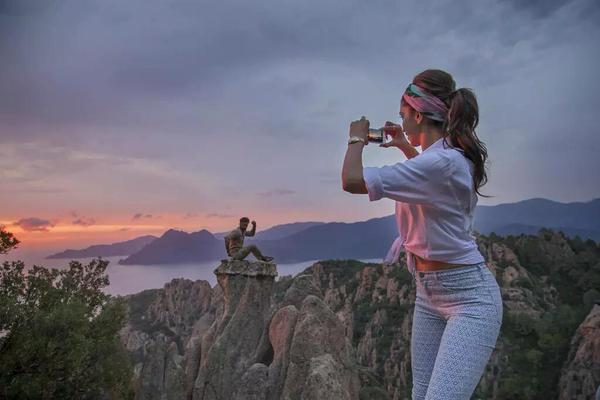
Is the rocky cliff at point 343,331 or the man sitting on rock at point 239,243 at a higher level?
the man sitting on rock at point 239,243

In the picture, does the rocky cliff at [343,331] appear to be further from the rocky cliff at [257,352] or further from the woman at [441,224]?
the woman at [441,224]

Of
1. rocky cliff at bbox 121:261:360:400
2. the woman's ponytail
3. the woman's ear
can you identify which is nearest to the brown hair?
the woman's ponytail

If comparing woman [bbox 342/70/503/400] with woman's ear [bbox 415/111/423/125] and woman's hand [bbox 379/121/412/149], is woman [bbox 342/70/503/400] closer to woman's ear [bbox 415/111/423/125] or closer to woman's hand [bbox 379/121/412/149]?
woman's ear [bbox 415/111/423/125]

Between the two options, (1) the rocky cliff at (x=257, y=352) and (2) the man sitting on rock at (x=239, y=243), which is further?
(2) the man sitting on rock at (x=239, y=243)

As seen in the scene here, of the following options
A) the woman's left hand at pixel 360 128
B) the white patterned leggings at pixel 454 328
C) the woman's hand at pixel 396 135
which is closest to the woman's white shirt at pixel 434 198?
the white patterned leggings at pixel 454 328

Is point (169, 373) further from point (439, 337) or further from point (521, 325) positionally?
point (521, 325)

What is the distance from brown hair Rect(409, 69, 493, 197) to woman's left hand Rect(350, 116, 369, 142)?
15.5 inches

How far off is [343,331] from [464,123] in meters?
14.1

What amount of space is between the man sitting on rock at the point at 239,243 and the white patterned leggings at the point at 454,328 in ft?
47.8

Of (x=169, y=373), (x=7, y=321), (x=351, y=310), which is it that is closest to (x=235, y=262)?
(x=169, y=373)

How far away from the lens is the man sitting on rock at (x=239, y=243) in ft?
57.6

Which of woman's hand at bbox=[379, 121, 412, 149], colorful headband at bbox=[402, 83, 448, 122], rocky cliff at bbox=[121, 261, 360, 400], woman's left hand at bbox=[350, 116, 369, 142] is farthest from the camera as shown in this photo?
rocky cliff at bbox=[121, 261, 360, 400]

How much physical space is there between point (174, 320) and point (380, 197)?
7368 cm

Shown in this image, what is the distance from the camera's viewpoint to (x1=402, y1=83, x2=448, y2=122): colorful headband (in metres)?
2.97
